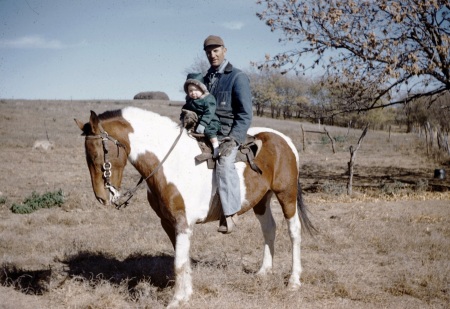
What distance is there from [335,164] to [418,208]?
389 inches

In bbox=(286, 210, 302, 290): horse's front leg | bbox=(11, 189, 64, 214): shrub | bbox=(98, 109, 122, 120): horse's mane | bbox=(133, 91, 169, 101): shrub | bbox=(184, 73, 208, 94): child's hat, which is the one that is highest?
bbox=(133, 91, 169, 101): shrub

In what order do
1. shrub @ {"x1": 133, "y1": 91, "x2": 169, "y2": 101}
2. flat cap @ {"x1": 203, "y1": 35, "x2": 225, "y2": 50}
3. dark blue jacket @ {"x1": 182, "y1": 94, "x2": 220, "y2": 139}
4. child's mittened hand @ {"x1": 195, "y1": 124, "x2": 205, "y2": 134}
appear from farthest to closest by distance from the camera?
shrub @ {"x1": 133, "y1": 91, "x2": 169, "y2": 101} < flat cap @ {"x1": 203, "y1": 35, "x2": 225, "y2": 50} < child's mittened hand @ {"x1": 195, "y1": 124, "x2": 205, "y2": 134} < dark blue jacket @ {"x1": 182, "y1": 94, "x2": 220, "y2": 139}

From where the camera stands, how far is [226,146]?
165 inches

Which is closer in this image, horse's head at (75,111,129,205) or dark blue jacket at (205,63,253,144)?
horse's head at (75,111,129,205)

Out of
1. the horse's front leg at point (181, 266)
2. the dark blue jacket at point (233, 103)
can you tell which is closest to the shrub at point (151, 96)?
the dark blue jacket at point (233, 103)

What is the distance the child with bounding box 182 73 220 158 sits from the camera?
4.03m

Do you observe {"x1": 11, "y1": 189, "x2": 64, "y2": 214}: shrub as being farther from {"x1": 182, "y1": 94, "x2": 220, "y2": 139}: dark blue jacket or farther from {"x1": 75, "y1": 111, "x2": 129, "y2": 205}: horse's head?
{"x1": 182, "y1": 94, "x2": 220, "y2": 139}: dark blue jacket

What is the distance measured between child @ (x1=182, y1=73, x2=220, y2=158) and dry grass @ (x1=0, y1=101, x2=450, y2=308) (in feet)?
6.40

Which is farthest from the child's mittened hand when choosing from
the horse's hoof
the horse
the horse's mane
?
the horse's hoof

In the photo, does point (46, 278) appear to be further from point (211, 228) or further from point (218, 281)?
point (211, 228)

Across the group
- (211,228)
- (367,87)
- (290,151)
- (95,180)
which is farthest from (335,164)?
(95,180)

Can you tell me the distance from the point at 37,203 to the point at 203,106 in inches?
297

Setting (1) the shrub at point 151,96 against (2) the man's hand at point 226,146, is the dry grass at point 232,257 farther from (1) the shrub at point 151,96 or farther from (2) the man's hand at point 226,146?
(1) the shrub at point 151,96

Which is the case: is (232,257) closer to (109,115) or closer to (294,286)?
(294,286)
